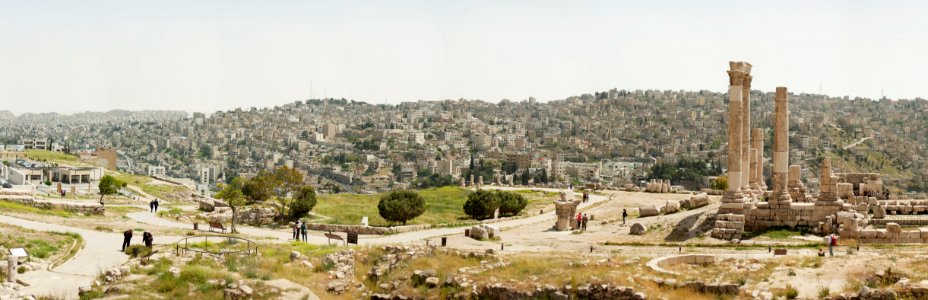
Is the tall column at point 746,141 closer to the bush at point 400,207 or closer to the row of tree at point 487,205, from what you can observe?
the row of tree at point 487,205

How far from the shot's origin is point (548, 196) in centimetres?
5959

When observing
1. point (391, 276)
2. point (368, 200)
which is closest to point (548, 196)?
point (368, 200)

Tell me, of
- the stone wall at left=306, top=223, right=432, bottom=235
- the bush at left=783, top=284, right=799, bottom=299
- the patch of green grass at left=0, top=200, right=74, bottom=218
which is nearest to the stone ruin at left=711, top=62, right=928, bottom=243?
the bush at left=783, top=284, right=799, bottom=299

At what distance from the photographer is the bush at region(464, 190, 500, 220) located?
4500 cm

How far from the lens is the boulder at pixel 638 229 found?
103ft

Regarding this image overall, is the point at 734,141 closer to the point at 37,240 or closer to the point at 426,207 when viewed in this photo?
the point at 426,207

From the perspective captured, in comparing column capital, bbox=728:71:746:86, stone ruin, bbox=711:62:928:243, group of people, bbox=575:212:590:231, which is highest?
column capital, bbox=728:71:746:86

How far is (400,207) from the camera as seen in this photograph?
41.6 metres

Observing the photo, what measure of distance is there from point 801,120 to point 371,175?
81235 millimetres

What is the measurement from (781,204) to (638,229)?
4807 mm

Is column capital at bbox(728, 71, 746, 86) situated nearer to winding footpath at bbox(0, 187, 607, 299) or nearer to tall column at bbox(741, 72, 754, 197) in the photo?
tall column at bbox(741, 72, 754, 197)

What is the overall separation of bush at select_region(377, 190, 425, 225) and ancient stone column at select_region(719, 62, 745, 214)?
15.6 meters

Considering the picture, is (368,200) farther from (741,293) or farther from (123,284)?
(741,293)

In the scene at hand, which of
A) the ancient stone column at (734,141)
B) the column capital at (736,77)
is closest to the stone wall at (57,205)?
the ancient stone column at (734,141)
